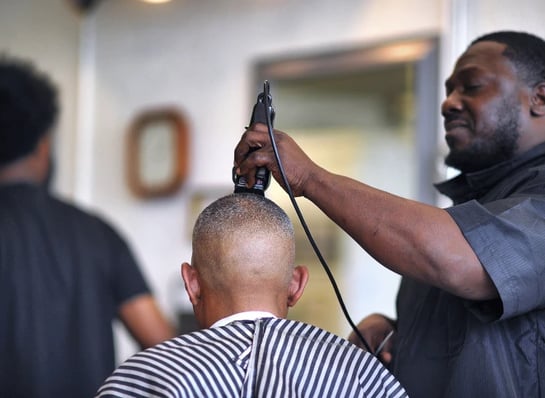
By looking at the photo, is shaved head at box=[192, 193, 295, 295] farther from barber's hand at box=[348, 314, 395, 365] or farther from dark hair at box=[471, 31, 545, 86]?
dark hair at box=[471, 31, 545, 86]

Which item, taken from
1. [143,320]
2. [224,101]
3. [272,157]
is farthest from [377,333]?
[224,101]

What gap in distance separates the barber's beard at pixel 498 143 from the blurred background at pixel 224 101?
4.13 feet

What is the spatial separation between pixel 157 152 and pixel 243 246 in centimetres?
260

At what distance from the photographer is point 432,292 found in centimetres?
189

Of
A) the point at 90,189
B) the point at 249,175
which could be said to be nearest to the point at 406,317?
the point at 249,175

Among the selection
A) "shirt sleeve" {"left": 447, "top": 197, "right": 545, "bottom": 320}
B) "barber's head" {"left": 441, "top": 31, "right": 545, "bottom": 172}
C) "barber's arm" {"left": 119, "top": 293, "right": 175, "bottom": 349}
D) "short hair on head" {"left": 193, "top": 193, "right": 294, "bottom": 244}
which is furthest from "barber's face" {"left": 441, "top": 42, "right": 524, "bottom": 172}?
"barber's arm" {"left": 119, "top": 293, "right": 175, "bottom": 349}

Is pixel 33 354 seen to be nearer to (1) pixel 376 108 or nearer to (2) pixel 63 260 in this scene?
(2) pixel 63 260

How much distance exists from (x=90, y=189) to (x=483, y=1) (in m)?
2.39

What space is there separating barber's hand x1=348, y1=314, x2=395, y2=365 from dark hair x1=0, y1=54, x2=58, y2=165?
1.17 m

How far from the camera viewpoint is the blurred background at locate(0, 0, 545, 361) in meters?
3.46

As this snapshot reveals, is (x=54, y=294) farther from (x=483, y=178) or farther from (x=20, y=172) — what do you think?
(x=483, y=178)

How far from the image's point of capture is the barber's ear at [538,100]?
189cm

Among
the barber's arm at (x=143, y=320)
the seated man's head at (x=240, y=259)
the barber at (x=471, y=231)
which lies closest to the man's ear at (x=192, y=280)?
the seated man's head at (x=240, y=259)

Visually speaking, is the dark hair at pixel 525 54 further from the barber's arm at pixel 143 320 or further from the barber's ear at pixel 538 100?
the barber's arm at pixel 143 320
